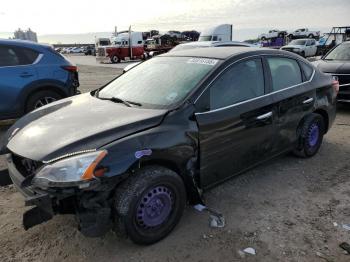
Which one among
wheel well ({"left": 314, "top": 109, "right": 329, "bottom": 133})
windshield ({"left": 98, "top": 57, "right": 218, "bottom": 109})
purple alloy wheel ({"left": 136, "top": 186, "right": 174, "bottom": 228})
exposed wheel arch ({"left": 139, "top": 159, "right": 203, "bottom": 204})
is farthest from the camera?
wheel well ({"left": 314, "top": 109, "right": 329, "bottom": 133})

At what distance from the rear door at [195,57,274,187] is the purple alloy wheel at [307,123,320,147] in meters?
1.03

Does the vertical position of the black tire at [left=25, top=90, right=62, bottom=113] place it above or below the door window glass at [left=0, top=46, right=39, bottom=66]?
below

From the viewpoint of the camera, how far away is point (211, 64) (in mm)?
3738

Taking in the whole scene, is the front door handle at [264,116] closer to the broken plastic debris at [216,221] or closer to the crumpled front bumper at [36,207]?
the broken plastic debris at [216,221]

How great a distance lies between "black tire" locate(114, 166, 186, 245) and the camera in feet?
9.45

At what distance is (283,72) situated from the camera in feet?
14.7

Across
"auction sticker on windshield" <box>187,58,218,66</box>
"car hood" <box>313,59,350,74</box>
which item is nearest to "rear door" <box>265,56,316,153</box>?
"auction sticker on windshield" <box>187,58,218,66</box>

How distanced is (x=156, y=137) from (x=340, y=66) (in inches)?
259

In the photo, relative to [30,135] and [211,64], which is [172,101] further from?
[30,135]

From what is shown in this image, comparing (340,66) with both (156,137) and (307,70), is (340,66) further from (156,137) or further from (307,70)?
(156,137)

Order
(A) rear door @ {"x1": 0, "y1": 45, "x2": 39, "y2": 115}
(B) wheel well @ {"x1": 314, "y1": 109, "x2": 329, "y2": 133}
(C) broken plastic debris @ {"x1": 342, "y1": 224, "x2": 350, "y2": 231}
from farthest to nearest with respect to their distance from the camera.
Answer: (A) rear door @ {"x1": 0, "y1": 45, "x2": 39, "y2": 115}, (B) wheel well @ {"x1": 314, "y1": 109, "x2": 329, "y2": 133}, (C) broken plastic debris @ {"x1": 342, "y1": 224, "x2": 350, "y2": 231}

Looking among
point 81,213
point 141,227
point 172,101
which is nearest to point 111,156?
point 81,213

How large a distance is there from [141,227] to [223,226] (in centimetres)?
87

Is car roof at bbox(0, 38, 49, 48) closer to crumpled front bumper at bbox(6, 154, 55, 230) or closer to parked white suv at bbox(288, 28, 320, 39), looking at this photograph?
crumpled front bumper at bbox(6, 154, 55, 230)
